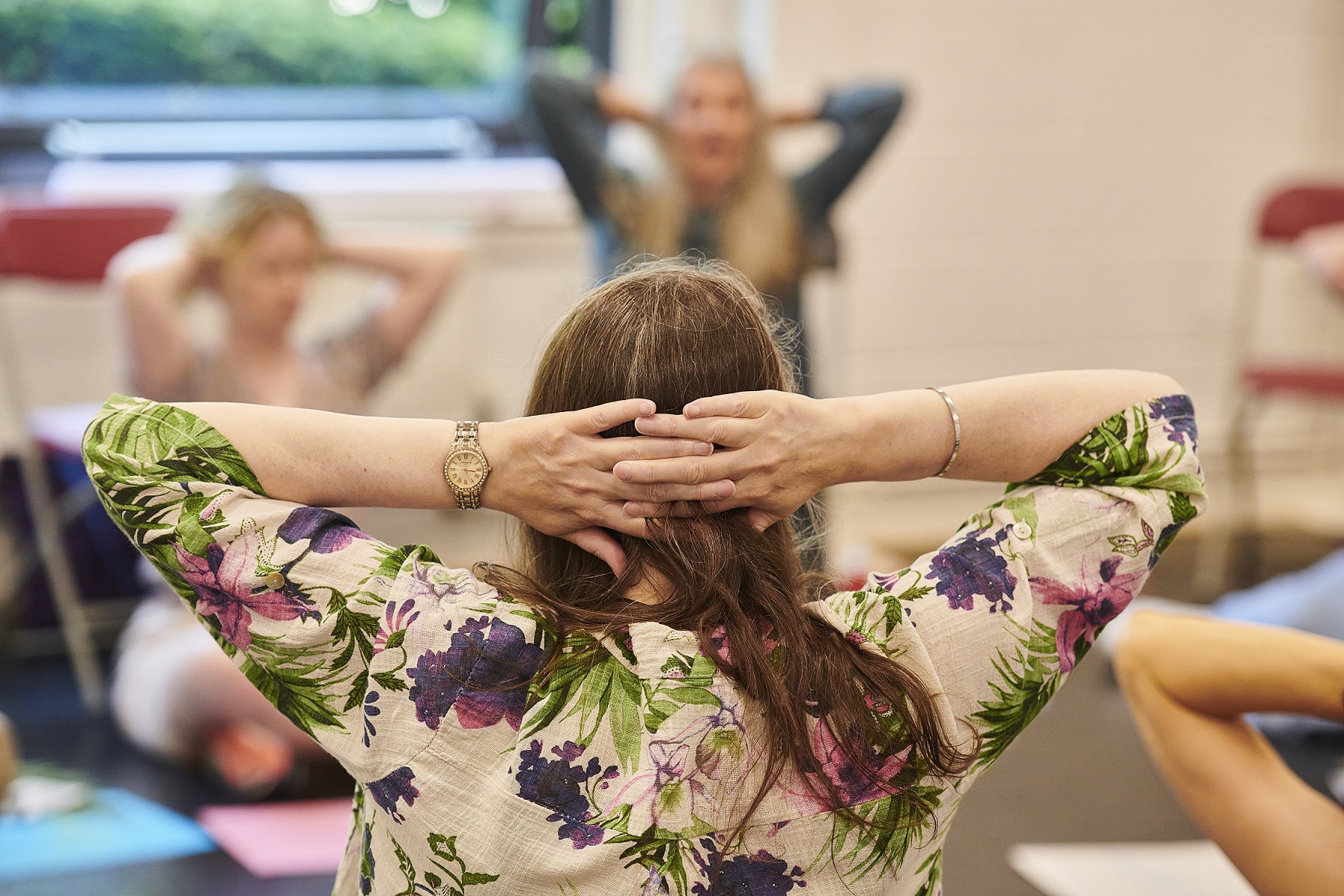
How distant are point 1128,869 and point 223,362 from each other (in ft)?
5.92

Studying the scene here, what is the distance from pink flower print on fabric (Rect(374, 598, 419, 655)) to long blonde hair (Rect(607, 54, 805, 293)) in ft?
5.92

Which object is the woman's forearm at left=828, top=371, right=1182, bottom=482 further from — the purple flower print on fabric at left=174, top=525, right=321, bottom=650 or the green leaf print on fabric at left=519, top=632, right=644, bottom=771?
the purple flower print on fabric at left=174, top=525, right=321, bottom=650

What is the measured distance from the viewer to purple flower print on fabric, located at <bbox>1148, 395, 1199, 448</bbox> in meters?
0.96

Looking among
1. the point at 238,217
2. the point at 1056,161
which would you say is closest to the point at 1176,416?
the point at 238,217

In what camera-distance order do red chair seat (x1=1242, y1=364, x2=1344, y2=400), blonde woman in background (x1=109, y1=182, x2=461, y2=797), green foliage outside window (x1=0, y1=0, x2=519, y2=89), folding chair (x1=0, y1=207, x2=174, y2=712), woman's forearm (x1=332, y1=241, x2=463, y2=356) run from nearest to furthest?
blonde woman in background (x1=109, y1=182, x2=461, y2=797)
folding chair (x1=0, y1=207, x2=174, y2=712)
woman's forearm (x1=332, y1=241, x2=463, y2=356)
red chair seat (x1=1242, y1=364, x2=1344, y2=400)
green foliage outside window (x1=0, y1=0, x2=519, y2=89)

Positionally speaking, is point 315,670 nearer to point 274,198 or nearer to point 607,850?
point 607,850

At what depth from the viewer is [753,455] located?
85cm

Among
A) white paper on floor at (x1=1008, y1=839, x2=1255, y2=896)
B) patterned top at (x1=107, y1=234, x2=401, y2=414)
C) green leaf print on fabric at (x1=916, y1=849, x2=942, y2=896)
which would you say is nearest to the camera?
green leaf print on fabric at (x1=916, y1=849, x2=942, y2=896)

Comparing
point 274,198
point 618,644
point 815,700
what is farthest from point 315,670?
point 274,198

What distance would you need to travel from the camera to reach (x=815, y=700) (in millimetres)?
816

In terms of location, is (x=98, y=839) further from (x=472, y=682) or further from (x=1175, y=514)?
(x=1175, y=514)

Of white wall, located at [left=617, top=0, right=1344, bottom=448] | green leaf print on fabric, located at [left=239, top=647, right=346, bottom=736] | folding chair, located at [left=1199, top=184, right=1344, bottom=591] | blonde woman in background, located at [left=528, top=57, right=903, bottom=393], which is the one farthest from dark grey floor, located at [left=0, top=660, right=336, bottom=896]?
folding chair, located at [left=1199, top=184, right=1344, bottom=591]

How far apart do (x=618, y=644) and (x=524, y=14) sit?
312cm

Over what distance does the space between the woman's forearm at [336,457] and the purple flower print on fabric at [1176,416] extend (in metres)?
0.55
